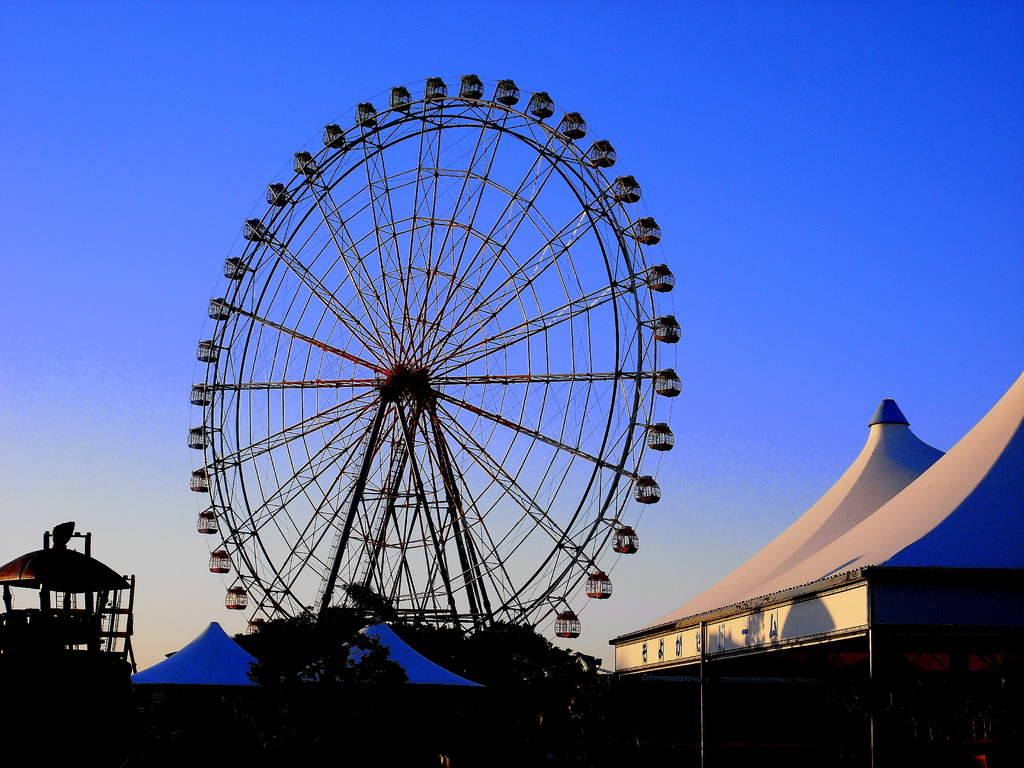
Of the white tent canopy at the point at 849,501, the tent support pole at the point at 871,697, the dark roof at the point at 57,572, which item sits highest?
the white tent canopy at the point at 849,501

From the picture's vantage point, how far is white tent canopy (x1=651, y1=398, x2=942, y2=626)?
37.3 m

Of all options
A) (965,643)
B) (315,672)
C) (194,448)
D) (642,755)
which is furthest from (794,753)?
(315,672)

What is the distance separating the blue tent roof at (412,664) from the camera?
22.5 metres

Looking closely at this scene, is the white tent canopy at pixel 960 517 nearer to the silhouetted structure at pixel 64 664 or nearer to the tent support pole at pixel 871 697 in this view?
the tent support pole at pixel 871 697

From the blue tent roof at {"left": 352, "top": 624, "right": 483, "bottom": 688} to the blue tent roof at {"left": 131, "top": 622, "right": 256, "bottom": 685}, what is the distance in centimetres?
219

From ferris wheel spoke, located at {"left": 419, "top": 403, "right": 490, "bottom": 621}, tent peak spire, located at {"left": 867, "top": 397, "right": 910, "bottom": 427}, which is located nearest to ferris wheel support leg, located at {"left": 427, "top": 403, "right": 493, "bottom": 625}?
ferris wheel spoke, located at {"left": 419, "top": 403, "right": 490, "bottom": 621}

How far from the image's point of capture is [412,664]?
2300 cm

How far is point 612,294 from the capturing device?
33.3m

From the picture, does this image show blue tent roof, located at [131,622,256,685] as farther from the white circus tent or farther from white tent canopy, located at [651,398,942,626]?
white tent canopy, located at [651,398,942,626]

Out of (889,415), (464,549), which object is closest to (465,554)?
(464,549)

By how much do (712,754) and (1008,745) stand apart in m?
10.8

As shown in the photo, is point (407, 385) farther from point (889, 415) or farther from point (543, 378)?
point (889, 415)

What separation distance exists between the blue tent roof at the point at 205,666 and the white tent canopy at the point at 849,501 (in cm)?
1405

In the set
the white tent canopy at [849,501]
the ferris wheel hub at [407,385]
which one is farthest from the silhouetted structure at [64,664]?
the white tent canopy at [849,501]
